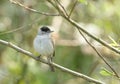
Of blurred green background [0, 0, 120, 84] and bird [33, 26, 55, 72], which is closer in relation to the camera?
bird [33, 26, 55, 72]

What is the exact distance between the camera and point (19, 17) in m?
7.23

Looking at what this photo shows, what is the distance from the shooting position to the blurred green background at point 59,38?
264 inches

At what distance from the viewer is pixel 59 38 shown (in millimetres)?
7195

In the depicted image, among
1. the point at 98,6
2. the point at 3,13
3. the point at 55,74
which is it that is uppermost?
the point at 98,6

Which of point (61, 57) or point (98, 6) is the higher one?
point (98, 6)

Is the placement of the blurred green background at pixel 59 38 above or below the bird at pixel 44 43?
below

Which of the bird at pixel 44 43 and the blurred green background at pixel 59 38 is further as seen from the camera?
the blurred green background at pixel 59 38

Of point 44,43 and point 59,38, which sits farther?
Result: point 59,38

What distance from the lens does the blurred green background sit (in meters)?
6.70

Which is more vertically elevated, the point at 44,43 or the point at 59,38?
the point at 44,43

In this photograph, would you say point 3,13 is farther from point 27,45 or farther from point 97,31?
point 97,31

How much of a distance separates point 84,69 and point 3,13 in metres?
1.53

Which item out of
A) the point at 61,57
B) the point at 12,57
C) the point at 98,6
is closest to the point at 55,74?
the point at 61,57

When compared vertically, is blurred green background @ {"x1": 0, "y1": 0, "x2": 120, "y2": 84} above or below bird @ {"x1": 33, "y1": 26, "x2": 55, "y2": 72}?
below
